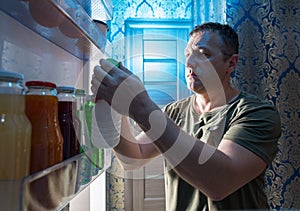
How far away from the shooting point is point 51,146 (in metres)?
0.39

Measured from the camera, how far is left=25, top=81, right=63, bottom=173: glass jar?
359mm

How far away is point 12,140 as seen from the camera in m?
0.29

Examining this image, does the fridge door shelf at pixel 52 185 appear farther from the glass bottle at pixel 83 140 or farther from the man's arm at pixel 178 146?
the man's arm at pixel 178 146

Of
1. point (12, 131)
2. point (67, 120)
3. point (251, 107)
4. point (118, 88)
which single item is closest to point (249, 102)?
point (251, 107)

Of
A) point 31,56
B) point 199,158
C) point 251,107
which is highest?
point 31,56

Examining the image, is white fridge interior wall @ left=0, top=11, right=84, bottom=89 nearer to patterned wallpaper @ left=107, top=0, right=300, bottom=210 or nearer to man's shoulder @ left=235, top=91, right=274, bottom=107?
man's shoulder @ left=235, top=91, right=274, bottom=107

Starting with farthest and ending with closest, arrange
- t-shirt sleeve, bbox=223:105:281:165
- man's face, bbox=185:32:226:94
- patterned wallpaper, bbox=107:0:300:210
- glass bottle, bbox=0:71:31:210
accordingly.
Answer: patterned wallpaper, bbox=107:0:300:210 < man's face, bbox=185:32:226:94 < t-shirt sleeve, bbox=223:105:281:165 < glass bottle, bbox=0:71:31:210

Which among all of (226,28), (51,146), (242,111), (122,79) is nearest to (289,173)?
(242,111)

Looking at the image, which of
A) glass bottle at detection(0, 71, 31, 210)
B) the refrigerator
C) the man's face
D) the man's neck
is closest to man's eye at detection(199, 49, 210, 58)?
the man's face

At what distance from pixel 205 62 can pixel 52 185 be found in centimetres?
71

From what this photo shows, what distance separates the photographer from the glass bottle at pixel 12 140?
0.27m

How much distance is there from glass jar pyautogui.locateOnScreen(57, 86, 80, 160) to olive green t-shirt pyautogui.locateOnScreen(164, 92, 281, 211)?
17.2 inches

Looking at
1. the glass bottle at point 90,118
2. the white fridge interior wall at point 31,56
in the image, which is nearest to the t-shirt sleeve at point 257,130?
the glass bottle at point 90,118

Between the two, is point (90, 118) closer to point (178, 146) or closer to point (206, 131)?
point (178, 146)
